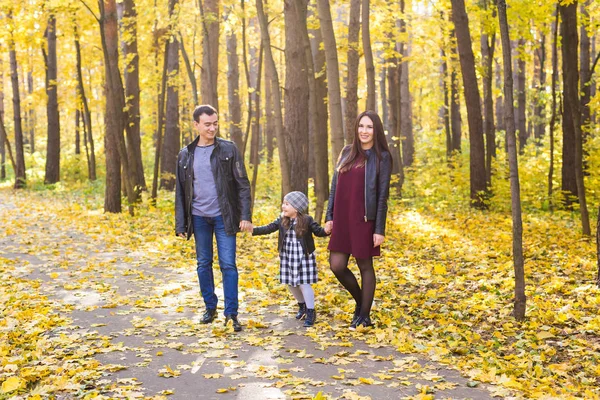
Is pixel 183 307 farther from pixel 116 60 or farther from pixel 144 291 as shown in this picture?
pixel 116 60

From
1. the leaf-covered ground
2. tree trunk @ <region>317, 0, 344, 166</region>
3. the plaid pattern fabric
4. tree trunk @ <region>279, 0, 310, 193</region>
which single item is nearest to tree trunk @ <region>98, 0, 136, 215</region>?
the leaf-covered ground

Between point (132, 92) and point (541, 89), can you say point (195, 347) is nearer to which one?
point (132, 92)

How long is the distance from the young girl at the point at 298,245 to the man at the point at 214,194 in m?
0.31

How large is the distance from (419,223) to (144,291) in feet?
23.7

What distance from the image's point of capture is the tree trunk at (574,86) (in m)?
10.1

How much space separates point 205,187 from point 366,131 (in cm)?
A: 165

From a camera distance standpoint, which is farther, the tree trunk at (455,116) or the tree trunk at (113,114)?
the tree trunk at (455,116)

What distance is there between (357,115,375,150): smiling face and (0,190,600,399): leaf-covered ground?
1803 mm

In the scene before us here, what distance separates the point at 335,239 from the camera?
6.41m

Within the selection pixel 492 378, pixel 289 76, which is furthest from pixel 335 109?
pixel 492 378

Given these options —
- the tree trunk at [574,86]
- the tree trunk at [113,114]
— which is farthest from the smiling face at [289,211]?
the tree trunk at [113,114]

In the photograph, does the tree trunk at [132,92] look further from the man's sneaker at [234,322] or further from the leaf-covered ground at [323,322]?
the man's sneaker at [234,322]

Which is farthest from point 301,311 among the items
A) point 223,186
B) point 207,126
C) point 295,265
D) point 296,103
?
point 296,103

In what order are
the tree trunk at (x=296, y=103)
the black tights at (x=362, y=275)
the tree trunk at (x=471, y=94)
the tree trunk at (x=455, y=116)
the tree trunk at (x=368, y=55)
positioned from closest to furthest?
the black tights at (x=362, y=275) < the tree trunk at (x=368, y=55) < the tree trunk at (x=296, y=103) < the tree trunk at (x=471, y=94) < the tree trunk at (x=455, y=116)
